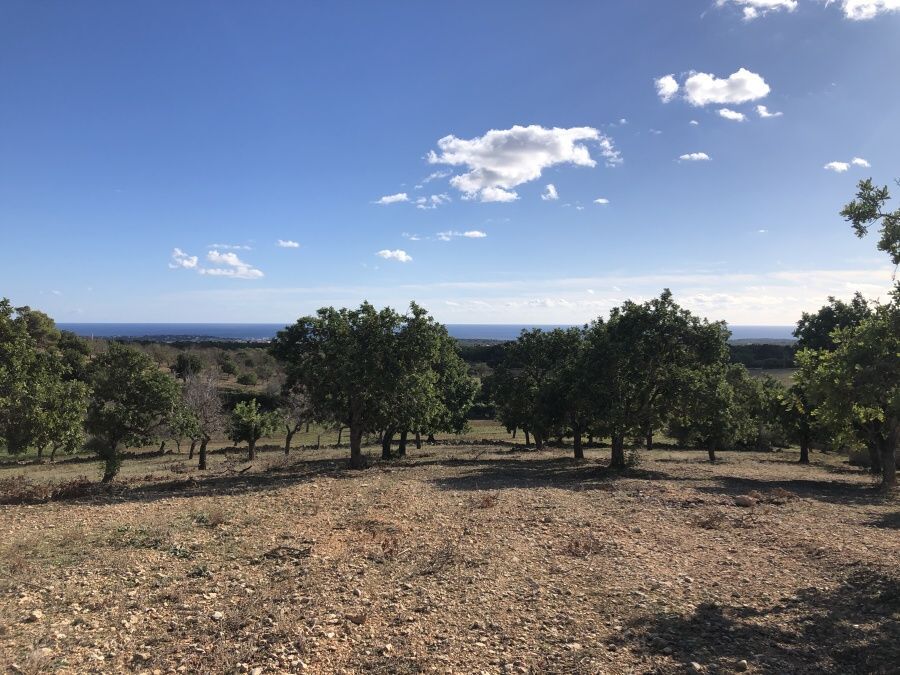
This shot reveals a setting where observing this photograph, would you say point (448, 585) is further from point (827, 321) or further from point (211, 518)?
point (827, 321)

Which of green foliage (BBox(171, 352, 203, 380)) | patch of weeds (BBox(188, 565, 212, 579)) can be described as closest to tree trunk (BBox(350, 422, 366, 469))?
patch of weeds (BBox(188, 565, 212, 579))

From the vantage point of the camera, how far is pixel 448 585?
1075cm

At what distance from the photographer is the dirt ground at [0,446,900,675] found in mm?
7941

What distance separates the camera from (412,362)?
29438 mm

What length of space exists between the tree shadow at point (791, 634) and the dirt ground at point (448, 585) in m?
0.04

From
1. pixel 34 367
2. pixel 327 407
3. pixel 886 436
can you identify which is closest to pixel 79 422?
pixel 34 367

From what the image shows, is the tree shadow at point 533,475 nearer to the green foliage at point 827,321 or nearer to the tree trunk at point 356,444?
the tree trunk at point 356,444

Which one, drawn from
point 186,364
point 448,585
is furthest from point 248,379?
point 448,585

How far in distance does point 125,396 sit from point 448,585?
2363cm

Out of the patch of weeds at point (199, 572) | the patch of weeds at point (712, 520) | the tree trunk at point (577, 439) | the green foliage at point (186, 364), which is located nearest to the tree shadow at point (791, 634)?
the patch of weeds at point (712, 520)

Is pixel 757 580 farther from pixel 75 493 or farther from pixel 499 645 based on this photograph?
pixel 75 493

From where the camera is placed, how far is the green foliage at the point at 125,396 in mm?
26469

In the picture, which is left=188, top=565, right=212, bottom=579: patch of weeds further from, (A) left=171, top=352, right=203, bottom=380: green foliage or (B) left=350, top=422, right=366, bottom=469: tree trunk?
(A) left=171, top=352, right=203, bottom=380: green foliage

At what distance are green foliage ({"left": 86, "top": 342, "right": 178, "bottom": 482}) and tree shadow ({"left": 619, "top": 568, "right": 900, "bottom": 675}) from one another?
26.1 metres
